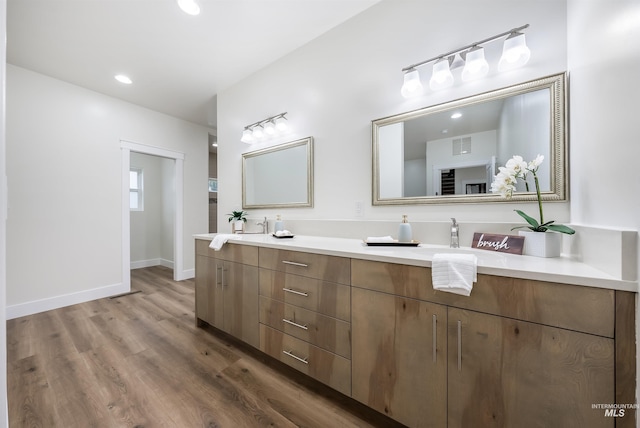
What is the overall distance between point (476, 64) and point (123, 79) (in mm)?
3547

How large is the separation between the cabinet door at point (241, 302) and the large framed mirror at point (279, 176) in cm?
78

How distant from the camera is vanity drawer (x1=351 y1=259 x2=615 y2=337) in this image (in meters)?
0.75

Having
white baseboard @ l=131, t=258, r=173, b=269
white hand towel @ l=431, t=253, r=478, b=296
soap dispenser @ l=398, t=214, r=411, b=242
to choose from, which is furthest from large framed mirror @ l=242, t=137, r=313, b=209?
white baseboard @ l=131, t=258, r=173, b=269

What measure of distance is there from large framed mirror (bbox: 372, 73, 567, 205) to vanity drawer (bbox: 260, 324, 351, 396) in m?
1.06

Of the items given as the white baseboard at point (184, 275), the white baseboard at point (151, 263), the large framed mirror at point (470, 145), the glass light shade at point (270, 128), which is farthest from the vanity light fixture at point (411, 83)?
the white baseboard at point (151, 263)

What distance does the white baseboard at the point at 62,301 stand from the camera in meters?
2.57

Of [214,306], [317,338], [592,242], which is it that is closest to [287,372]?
[317,338]

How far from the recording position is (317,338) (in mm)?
1431

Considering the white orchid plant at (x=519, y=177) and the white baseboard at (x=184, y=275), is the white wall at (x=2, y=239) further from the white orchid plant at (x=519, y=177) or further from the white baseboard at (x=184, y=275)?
the white baseboard at (x=184, y=275)

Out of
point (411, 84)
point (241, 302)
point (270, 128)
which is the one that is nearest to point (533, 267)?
point (411, 84)

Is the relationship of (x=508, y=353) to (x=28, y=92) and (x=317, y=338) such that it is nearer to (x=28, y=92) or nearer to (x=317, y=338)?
(x=317, y=338)

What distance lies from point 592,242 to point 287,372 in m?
1.76

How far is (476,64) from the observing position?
1.40m

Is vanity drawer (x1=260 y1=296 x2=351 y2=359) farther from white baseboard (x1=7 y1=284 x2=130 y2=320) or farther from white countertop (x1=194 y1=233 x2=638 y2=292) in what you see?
white baseboard (x1=7 y1=284 x2=130 y2=320)
